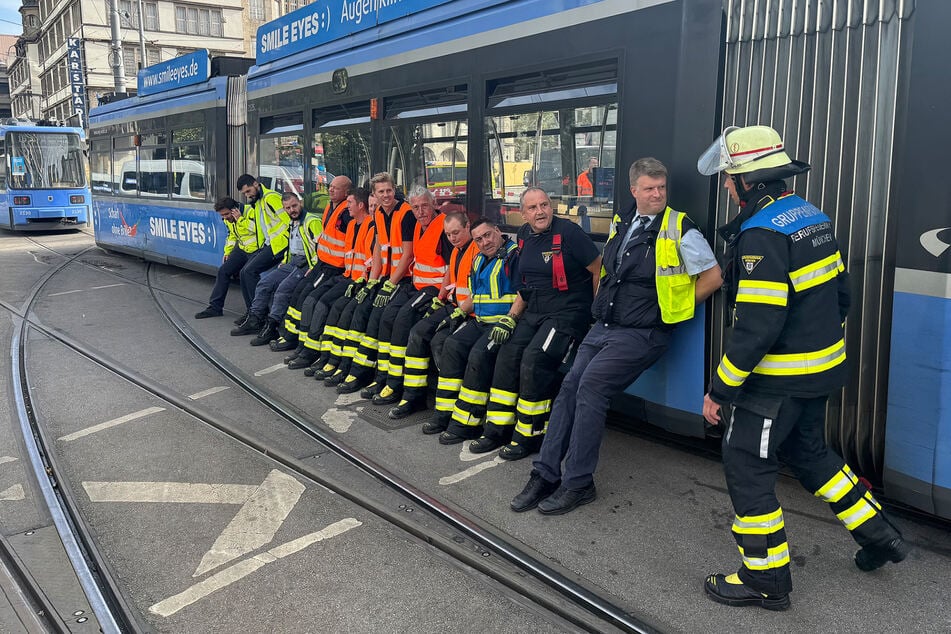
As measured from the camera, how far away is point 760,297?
294cm

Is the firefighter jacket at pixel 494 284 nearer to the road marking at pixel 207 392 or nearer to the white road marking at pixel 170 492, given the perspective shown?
the white road marking at pixel 170 492

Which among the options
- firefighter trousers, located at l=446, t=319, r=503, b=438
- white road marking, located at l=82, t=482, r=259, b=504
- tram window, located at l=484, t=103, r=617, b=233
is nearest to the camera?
white road marking, located at l=82, t=482, r=259, b=504

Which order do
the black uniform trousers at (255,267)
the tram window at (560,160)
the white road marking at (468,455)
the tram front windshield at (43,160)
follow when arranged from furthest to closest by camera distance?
1. the tram front windshield at (43,160)
2. the black uniform trousers at (255,267)
3. the white road marking at (468,455)
4. the tram window at (560,160)

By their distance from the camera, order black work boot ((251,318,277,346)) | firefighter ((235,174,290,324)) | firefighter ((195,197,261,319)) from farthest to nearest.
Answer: firefighter ((195,197,261,319)) < firefighter ((235,174,290,324)) < black work boot ((251,318,277,346))

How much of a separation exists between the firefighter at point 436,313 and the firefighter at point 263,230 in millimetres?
3348

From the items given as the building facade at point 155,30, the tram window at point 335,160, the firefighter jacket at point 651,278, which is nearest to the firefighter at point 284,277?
the tram window at point 335,160

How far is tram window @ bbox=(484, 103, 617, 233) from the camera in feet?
15.3

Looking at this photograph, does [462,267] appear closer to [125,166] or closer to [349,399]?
[349,399]

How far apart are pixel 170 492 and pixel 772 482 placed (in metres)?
3.18

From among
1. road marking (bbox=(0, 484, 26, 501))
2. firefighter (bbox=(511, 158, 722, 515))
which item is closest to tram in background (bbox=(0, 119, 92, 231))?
road marking (bbox=(0, 484, 26, 501))

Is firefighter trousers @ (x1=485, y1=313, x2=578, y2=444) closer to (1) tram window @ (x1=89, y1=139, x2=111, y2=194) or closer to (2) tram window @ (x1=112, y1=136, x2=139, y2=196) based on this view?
(2) tram window @ (x1=112, y1=136, x2=139, y2=196)

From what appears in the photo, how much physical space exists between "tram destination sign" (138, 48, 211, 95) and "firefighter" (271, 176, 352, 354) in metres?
4.17

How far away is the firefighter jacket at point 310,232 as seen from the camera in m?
7.68

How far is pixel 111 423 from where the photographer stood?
5438 mm
